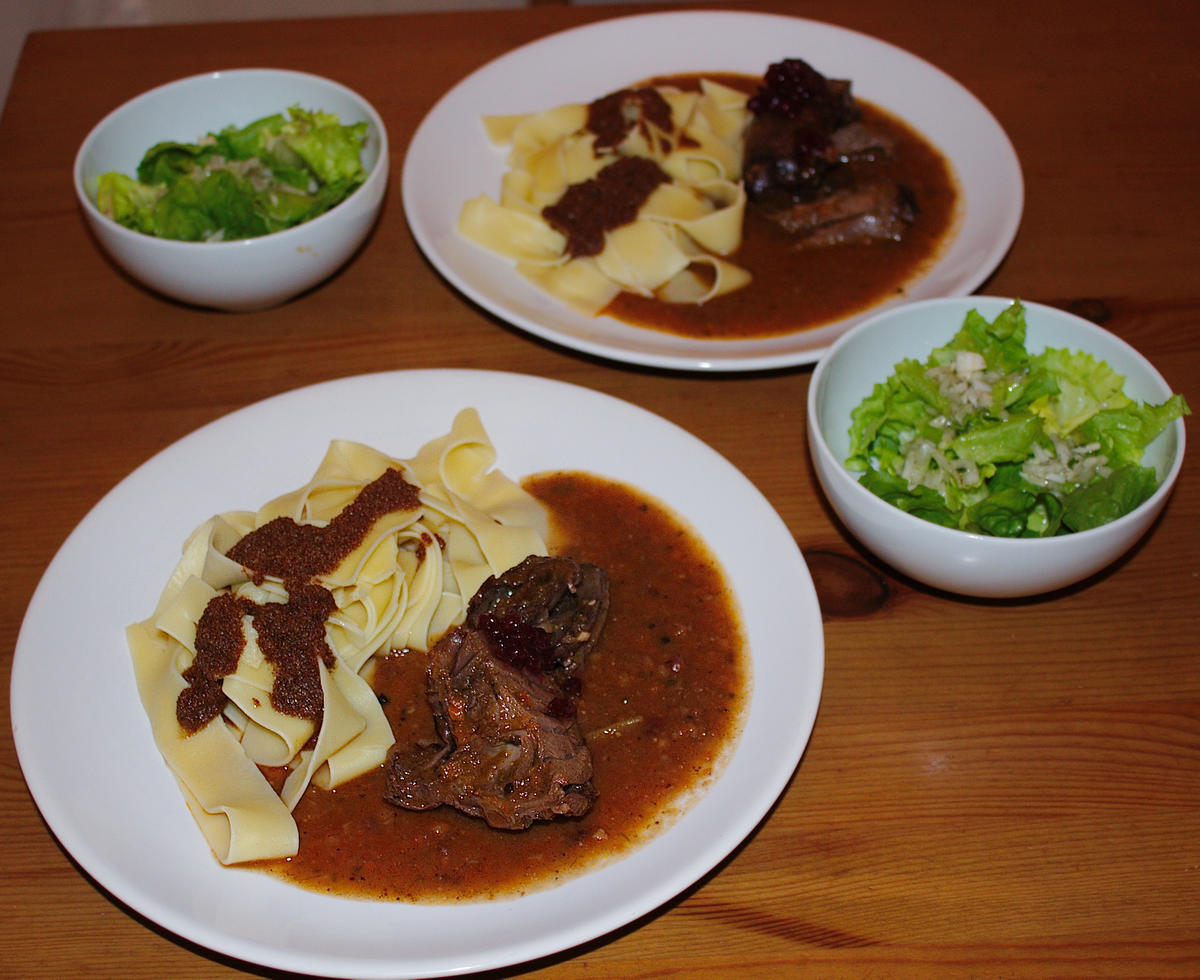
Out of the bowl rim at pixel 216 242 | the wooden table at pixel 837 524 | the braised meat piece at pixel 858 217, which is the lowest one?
the wooden table at pixel 837 524

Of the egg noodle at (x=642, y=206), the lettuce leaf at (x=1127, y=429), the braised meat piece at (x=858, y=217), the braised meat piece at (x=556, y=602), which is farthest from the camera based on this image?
the braised meat piece at (x=858, y=217)

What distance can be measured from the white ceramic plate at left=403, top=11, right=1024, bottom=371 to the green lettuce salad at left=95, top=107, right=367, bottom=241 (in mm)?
359

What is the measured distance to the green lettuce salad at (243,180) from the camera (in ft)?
15.5

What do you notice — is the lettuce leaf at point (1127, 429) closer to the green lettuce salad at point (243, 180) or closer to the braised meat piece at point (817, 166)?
the braised meat piece at point (817, 166)

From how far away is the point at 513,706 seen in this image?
10.5 ft

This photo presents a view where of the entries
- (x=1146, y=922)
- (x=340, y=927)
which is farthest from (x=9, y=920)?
(x=1146, y=922)

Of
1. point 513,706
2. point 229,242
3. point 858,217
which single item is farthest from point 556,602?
point 858,217

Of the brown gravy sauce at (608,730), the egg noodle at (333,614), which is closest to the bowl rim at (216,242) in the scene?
the egg noodle at (333,614)

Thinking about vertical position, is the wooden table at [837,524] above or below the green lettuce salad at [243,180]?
below

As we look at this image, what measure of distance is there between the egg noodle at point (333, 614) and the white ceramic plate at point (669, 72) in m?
0.86

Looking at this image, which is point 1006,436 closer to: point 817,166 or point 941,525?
point 941,525

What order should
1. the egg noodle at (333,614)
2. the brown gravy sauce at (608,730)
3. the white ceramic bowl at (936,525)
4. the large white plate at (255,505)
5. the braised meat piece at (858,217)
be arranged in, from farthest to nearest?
the braised meat piece at (858,217), the white ceramic bowl at (936,525), the egg noodle at (333,614), the brown gravy sauce at (608,730), the large white plate at (255,505)

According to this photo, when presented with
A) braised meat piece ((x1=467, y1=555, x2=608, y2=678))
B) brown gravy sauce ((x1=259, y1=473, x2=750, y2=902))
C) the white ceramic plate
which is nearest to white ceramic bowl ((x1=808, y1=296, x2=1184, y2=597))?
the white ceramic plate

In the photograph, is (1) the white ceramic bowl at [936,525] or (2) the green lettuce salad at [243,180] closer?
(1) the white ceramic bowl at [936,525]
